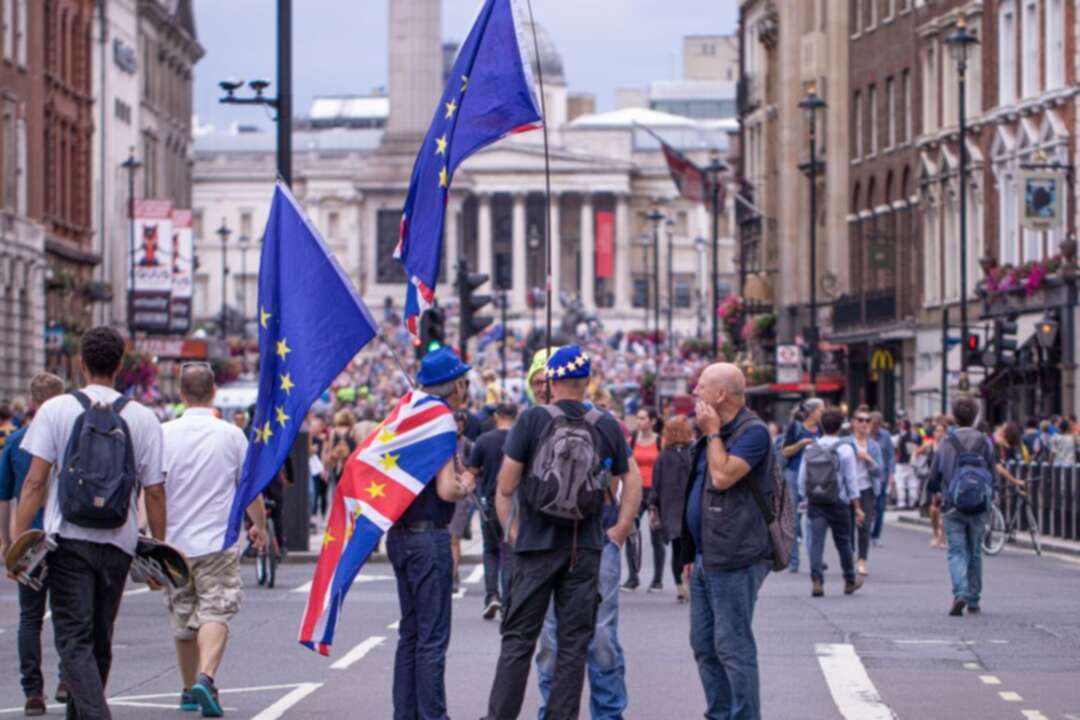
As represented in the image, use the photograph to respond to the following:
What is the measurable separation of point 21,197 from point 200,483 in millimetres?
46605

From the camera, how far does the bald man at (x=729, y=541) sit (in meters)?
12.1

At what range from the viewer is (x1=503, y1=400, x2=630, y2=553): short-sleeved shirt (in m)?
12.2

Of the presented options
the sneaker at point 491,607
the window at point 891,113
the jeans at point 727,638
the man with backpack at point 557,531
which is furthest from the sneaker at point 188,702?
the window at point 891,113

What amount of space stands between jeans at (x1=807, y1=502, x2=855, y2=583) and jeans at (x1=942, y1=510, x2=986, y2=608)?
286 centimetres

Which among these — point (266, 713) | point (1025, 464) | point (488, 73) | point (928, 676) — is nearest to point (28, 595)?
point (266, 713)

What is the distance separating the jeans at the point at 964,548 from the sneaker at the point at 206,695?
853cm

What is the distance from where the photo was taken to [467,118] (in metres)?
13.9

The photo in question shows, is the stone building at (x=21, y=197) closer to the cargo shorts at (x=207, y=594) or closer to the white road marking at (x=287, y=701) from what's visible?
the white road marking at (x=287, y=701)

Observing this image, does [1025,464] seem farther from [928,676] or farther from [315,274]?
[315,274]

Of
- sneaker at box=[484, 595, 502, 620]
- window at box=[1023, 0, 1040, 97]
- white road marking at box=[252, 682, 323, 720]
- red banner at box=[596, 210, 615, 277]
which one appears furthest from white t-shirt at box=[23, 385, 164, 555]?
red banner at box=[596, 210, 615, 277]

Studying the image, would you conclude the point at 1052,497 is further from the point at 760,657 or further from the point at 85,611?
the point at 85,611

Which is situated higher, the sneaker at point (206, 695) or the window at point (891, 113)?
the window at point (891, 113)

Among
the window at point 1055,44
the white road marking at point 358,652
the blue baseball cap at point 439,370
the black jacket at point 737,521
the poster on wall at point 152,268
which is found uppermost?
the window at point 1055,44

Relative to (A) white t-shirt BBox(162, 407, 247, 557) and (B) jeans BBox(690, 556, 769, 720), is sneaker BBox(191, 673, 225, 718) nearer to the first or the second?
(A) white t-shirt BBox(162, 407, 247, 557)
